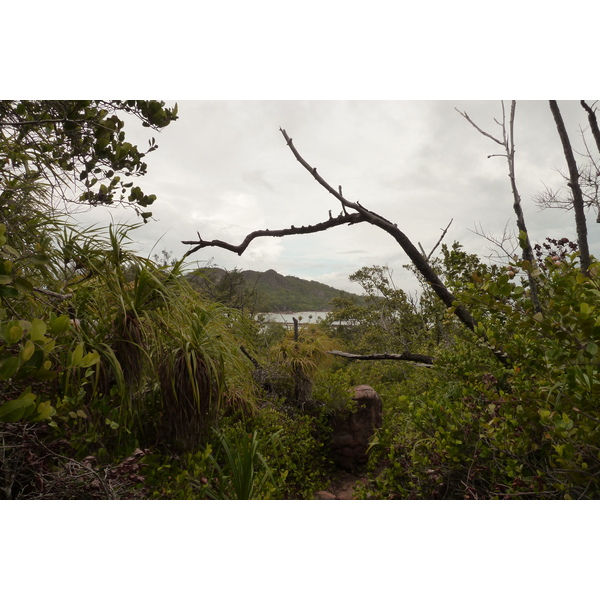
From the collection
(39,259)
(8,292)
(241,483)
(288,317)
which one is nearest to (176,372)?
(241,483)

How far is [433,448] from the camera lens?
1534 millimetres

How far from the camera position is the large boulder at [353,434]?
322 cm

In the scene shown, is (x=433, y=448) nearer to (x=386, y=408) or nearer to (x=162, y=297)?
(x=162, y=297)

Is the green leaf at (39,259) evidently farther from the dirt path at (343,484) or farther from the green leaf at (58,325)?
the dirt path at (343,484)

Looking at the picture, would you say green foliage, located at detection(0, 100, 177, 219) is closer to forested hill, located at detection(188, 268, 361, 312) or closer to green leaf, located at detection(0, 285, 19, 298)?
green leaf, located at detection(0, 285, 19, 298)

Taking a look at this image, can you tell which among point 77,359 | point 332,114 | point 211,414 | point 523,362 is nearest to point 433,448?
point 523,362

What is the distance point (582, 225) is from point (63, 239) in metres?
2.65

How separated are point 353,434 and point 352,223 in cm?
198

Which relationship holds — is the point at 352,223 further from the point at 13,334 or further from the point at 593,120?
the point at 13,334

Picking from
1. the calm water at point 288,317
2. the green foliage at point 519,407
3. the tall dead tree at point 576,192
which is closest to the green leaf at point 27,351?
the green foliage at point 519,407

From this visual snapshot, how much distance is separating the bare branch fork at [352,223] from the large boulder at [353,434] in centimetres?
148

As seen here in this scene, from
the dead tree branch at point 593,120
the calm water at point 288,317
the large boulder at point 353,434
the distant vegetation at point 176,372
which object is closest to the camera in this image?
the distant vegetation at point 176,372

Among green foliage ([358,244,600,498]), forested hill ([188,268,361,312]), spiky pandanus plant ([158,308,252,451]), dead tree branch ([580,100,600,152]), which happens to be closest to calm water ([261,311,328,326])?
forested hill ([188,268,361,312])

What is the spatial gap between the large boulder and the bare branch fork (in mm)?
1483
